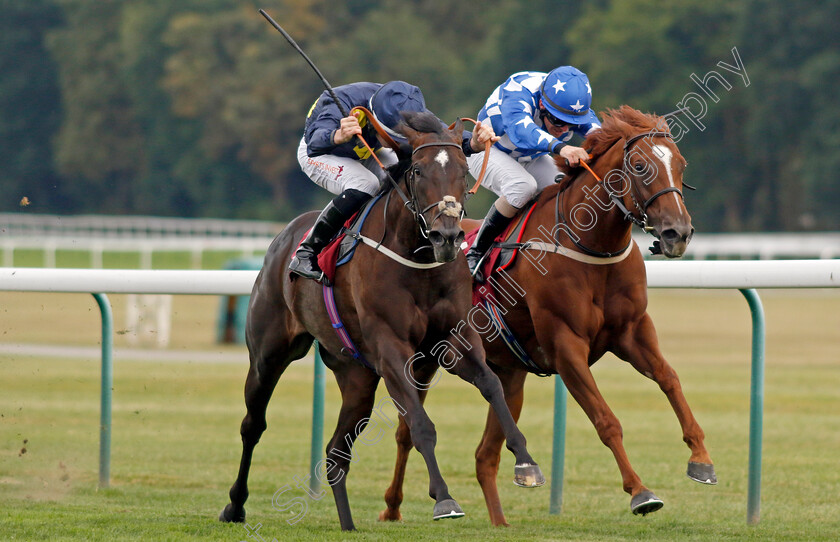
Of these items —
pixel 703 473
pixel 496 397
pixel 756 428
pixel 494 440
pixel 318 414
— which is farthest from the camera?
pixel 318 414

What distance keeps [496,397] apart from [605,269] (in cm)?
81

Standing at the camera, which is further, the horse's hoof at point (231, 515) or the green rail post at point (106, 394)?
the green rail post at point (106, 394)

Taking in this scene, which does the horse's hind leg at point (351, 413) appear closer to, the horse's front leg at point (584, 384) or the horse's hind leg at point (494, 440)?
the horse's hind leg at point (494, 440)

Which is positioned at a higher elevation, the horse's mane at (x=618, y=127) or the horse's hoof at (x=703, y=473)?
the horse's mane at (x=618, y=127)

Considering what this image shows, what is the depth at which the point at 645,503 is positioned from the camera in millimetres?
4672

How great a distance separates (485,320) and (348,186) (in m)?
0.88

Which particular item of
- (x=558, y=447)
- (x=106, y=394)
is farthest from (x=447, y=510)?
(x=106, y=394)

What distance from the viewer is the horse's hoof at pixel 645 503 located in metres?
4.65

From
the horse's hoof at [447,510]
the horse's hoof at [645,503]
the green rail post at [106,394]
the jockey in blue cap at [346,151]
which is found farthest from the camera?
the green rail post at [106,394]

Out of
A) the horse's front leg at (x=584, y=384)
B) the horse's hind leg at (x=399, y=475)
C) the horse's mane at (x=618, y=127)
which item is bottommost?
the horse's hind leg at (x=399, y=475)

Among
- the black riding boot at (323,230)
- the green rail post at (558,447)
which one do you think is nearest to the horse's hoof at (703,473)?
the green rail post at (558,447)

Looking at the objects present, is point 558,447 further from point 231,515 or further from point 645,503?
point 231,515

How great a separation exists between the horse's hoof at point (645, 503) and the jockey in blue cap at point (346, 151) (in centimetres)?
163

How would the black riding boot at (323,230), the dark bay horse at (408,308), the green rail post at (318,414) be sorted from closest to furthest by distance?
the dark bay horse at (408,308) < the black riding boot at (323,230) < the green rail post at (318,414)
